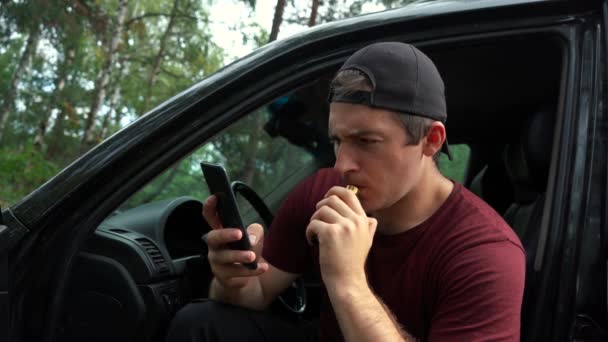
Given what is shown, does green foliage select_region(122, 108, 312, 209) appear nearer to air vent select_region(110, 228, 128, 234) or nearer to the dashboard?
the dashboard

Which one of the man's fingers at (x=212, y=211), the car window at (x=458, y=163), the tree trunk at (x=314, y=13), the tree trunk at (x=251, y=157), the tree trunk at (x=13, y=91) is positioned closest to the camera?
the man's fingers at (x=212, y=211)

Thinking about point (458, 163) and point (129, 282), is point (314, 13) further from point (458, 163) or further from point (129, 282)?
point (129, 282)

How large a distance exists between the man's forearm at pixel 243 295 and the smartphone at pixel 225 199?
0.28 meters

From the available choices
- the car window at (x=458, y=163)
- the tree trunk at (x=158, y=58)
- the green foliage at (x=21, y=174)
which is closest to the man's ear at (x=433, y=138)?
the car window at (x=458, y=163)

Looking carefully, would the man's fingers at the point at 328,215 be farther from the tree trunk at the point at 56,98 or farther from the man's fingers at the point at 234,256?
the tree trunk at the point at 56,98

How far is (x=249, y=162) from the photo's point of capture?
2.91 metres

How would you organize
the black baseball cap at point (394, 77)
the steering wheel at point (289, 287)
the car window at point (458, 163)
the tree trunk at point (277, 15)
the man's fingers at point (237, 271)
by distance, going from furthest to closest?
the tree trunk at point (277, 15) < the car window at point (458, 163) < the steering wheel at point (289, 287) < the man's fingers at point (237, 271) < the black baseball cap at point (394, 77)

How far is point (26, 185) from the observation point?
985cm

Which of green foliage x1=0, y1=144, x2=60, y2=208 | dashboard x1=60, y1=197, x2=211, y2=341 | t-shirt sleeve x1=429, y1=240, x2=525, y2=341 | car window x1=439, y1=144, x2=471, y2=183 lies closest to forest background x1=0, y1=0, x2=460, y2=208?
green foliage x1=0, y1=144, x2=60, y2=208

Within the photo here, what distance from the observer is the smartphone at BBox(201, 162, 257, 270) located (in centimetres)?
144

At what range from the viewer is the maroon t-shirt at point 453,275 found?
1261 mm

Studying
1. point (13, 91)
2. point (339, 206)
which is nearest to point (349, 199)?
point (339, 206)

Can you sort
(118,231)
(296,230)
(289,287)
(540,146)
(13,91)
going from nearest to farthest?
(118,231) < (540,146) < (296,230) < (289,287) < (13,91)

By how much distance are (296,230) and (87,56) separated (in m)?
15.7
